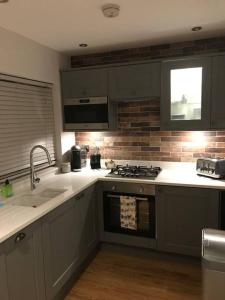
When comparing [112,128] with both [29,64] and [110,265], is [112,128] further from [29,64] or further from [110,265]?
[110,265]

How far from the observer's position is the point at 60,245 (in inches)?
84.5

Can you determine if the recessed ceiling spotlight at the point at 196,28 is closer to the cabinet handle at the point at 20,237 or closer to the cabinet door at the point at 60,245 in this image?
the cabinet door at the point at 60,245

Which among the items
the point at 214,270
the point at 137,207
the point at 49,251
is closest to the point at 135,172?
the point at 137,207

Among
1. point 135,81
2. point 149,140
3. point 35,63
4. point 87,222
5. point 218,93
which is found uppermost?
point 35,63

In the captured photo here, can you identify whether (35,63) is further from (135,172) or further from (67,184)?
(135,172)

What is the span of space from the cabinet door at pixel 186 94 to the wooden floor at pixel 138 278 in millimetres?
1458

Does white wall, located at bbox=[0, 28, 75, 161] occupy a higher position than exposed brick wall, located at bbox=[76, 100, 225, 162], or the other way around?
white wall, located at bbox=[0, 28, 75, 161]

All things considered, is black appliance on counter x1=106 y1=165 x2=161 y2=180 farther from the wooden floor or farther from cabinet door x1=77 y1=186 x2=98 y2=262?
the wooden floor

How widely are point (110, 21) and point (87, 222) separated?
1938mm

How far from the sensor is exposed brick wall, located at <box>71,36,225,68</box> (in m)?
2.78

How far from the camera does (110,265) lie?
270 centimetres

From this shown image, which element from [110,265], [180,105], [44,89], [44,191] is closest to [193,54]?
[180,105]

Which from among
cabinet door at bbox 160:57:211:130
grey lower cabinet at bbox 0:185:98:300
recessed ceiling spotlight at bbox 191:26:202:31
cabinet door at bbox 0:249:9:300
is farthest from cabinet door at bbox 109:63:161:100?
cabinet door at bbox 0:249:9:300

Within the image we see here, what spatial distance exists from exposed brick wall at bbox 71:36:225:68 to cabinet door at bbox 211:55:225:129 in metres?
0.28
